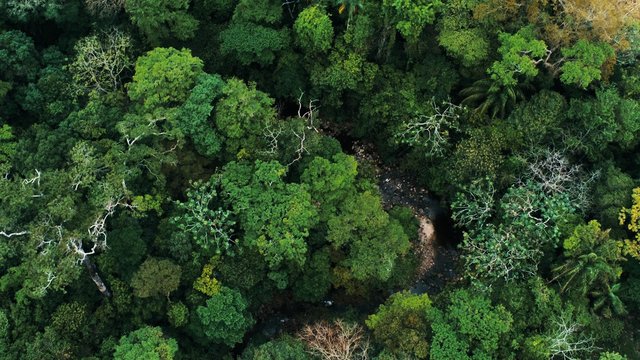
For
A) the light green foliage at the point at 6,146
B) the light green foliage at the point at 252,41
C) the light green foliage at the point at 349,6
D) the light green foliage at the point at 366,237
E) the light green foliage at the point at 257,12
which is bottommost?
the light green foliage at the point at 366,237

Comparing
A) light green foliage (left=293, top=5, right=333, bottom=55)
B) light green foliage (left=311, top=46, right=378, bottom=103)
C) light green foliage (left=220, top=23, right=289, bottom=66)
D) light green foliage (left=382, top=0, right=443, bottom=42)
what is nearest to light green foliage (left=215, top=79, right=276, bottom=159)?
light green foliage (left=220, top=23, right=289, bottom=66)

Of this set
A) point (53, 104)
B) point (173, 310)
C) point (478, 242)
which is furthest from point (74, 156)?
point (478, 242)

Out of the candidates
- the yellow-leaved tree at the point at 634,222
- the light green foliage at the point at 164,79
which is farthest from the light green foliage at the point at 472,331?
the light green foliage at the point at 164,79

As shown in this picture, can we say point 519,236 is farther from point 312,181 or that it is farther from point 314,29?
point 314,29

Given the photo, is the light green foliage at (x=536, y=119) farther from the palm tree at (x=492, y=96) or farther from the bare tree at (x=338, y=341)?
the bare tree at (x=338, y=341)

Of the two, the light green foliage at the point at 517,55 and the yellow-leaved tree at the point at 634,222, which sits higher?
the light green foliage at the point at 517,55

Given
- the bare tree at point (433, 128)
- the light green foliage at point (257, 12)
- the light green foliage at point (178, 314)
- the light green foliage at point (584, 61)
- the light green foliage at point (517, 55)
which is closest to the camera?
the light green foliage at point (178, 314)

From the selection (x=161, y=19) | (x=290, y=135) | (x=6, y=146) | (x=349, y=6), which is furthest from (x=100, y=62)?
(x=349, y=6)
